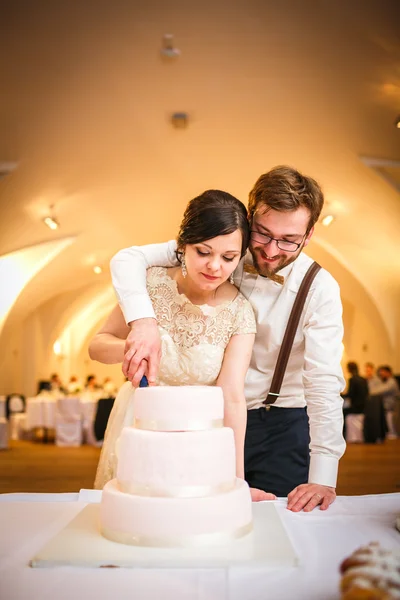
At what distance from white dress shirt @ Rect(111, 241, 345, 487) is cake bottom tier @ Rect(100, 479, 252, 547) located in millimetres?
691

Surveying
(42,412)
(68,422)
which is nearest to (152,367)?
(68,422)

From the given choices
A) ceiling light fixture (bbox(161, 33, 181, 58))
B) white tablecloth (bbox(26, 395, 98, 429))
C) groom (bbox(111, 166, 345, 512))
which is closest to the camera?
groom (bbox(111, 166, 345, 512))

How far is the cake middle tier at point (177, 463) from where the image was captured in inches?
44.1

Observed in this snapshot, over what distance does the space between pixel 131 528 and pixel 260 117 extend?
5439 millimetres

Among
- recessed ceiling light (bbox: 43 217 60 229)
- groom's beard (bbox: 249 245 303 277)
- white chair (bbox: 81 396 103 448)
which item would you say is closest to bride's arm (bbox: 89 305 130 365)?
groom's beard (bbox: 249 245 303 277)

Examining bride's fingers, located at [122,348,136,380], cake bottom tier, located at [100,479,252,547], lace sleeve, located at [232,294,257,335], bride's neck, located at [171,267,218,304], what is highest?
bride's neck, located at [171,267,218,304]

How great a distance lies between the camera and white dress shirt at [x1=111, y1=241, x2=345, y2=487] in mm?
1891

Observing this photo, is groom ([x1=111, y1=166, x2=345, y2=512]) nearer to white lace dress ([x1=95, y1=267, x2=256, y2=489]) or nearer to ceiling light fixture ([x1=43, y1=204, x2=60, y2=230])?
white lace dress ([x1=95, y1=267, x2=256, y2=489])

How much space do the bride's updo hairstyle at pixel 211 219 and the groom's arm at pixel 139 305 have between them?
207 millimetres

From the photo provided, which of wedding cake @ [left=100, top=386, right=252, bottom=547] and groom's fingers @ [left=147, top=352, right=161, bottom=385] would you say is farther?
groom's fingers @ [left=147, top=352, right=161, bottom=385]

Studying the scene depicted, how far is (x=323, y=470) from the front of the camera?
1842 millimetres

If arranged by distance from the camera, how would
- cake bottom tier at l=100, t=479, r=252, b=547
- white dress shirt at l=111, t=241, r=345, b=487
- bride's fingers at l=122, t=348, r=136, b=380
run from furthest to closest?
white dress shirt at l=111, t=241, r=345, b=487 < bride's fingers at l=122, t=348, r=136, b=380 < cake bottom tier at l=100, t=479, r=252, b=547

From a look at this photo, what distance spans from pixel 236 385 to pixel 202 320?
31 centimetres

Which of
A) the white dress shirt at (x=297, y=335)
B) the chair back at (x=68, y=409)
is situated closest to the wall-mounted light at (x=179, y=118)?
the white dress shirt at (x=297, y=335)
